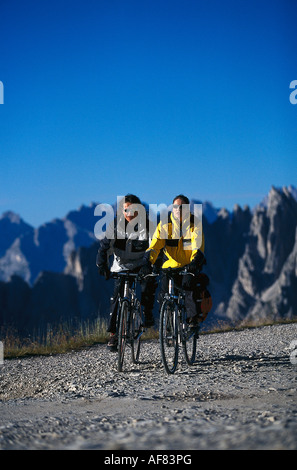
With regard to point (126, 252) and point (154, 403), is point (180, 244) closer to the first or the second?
point (126, 252)

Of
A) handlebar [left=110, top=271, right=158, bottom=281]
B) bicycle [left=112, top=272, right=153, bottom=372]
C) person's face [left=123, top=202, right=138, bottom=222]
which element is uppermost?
person's face [left=123, top=202, right=138, bottom=222]

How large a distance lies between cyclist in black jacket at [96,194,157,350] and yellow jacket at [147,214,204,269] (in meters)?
0.49

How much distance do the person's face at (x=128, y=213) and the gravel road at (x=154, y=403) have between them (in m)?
2.31

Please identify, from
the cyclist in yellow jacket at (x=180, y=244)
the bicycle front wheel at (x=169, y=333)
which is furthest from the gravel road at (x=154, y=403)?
the cyclist in yellow jacket at (x=180, y=244)

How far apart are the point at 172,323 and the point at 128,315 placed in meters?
0.74

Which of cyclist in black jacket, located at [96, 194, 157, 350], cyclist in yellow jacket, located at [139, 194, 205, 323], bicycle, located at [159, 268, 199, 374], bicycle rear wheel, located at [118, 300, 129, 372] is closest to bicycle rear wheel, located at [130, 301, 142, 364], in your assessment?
cyclist in black jacket, located at [96, 194, 157, 350]

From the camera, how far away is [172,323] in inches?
287

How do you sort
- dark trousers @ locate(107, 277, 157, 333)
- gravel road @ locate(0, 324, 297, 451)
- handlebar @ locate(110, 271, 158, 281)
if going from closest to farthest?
gravel road @ locate(0, 324, 297, 451) → handlebar @ locate(110, 271, 158, 281) → dark trousers @ locate(107, 277, 157, 333)

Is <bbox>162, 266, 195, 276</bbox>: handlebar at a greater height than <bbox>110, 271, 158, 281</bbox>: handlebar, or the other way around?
Answer: <bbox>162, 266, 195, 276</bbox>: handlebar

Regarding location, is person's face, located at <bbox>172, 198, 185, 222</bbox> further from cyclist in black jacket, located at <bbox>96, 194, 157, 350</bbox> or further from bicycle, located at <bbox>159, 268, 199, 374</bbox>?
bicycle, located at <bbox>159, 268, 199, 374</bbox>

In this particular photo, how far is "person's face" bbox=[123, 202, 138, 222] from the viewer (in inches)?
310

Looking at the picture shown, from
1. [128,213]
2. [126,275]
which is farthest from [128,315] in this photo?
[128,213]
